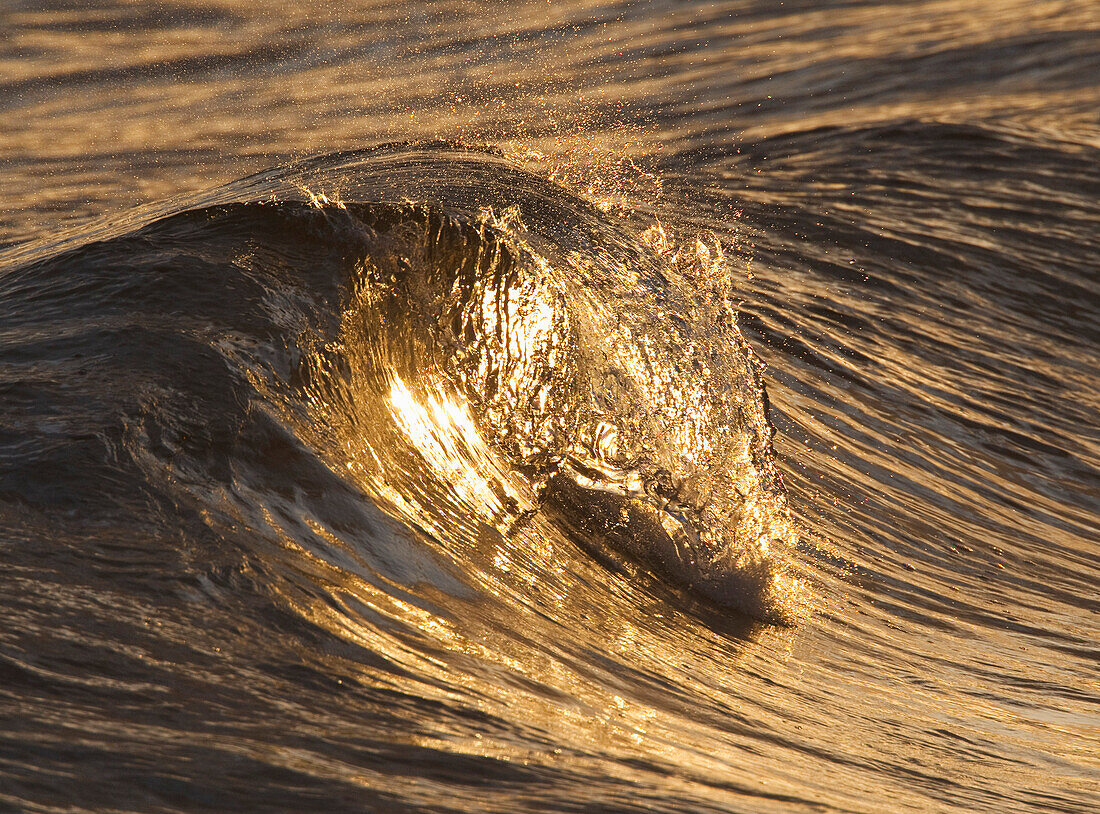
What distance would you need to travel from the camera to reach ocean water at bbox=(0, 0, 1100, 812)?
6.72 ft

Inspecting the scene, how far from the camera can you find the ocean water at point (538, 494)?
205cm

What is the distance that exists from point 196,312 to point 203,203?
2.34ft

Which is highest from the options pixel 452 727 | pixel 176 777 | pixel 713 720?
pixel 713 720

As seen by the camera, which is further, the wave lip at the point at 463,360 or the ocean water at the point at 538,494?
the wave lip at the point at 463,360

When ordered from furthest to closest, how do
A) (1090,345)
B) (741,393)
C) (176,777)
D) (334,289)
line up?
(1090,345)
(741,393)
(334,289)
(176,777)

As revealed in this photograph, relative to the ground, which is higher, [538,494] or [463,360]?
[463,360]

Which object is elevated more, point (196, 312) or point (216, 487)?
point (196, 312)

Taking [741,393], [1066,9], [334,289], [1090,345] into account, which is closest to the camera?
[334,289]

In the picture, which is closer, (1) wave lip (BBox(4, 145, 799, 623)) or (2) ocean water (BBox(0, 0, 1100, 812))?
(2) ocean water (BBox(0, 0, 1100, 812))

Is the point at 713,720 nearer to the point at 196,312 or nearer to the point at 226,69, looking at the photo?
the point at 196,312

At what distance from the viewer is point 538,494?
367cm

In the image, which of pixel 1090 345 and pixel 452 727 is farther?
pixel 1090 345

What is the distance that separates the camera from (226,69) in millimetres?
10656

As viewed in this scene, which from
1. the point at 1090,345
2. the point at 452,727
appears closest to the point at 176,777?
the point at 452,727
